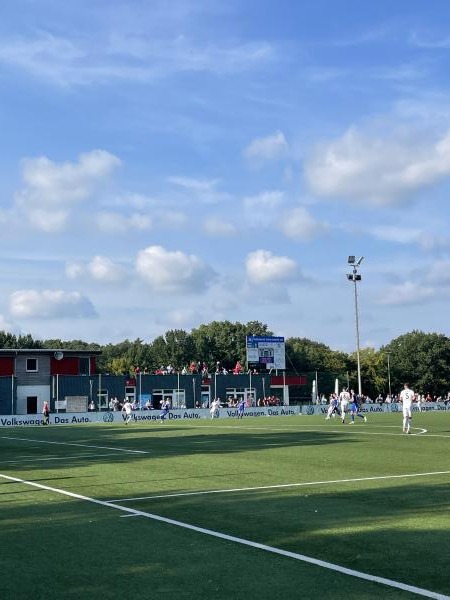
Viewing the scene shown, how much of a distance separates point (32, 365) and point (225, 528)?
68.3 meters

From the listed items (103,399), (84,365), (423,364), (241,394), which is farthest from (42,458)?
(423,364)

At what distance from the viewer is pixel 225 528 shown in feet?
32.4

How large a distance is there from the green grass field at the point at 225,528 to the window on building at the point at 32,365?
5684 centimetres

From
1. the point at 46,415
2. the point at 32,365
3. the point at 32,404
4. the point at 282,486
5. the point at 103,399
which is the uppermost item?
the point at 32,365

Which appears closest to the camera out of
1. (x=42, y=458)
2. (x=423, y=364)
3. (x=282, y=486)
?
(x=282, y=486)

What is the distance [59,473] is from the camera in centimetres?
1728

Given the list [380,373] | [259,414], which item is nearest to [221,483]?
[259,414]

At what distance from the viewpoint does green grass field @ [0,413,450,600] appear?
23.4ft

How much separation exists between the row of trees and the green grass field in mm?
102009

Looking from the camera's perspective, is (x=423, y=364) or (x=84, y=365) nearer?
(x=84, y=365)

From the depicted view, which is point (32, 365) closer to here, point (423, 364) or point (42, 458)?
point (42, 458)

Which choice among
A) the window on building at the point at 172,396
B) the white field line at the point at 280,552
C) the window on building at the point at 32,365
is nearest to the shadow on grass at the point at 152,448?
the white field line at the point at 280,552

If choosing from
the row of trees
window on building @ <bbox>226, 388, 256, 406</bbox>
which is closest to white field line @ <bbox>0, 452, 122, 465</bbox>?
window on building @ <bbox>226, 388, 256, 406</bbox>

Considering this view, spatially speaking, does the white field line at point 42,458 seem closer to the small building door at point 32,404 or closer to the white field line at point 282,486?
the white field line at point 282,486
